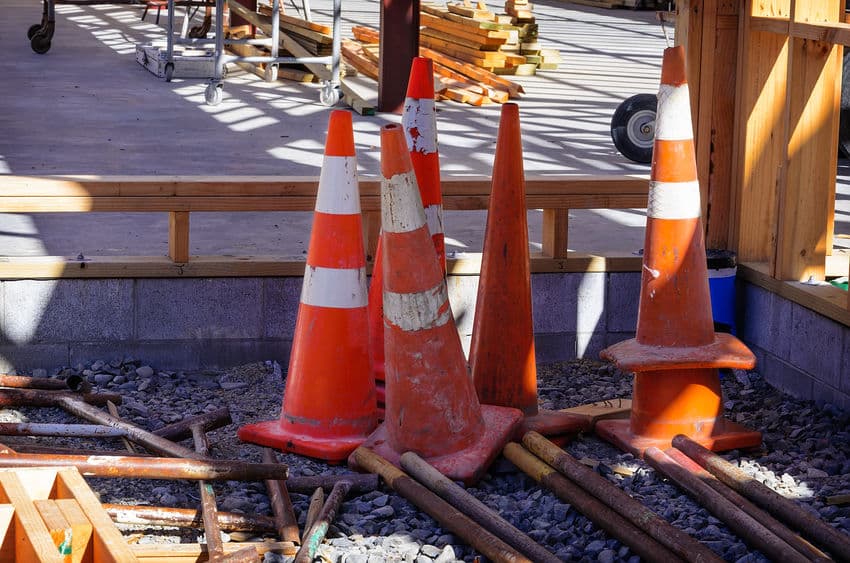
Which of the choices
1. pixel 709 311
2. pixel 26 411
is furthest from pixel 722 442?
pixel 26 411

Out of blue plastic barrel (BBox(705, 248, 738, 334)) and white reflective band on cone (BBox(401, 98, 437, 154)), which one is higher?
white reflective band on cone (BBox(401, 98, 437, 154))

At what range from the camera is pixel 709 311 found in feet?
15.6

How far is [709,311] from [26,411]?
2830 mm

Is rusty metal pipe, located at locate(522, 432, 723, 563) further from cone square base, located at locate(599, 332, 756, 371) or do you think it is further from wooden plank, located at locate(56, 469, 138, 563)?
wooden plank, located at locate(56, 469, 138, 563)

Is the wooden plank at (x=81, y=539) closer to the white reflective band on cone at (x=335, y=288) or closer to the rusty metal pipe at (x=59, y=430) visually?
the rusty metal pipe at (x=59, y=430)

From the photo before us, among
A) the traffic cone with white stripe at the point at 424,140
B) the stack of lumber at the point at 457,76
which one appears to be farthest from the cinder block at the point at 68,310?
the stack of lumber at the point at 457,76

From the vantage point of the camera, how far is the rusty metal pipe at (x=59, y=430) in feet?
15.0

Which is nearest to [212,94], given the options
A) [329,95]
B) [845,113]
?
[329,95]

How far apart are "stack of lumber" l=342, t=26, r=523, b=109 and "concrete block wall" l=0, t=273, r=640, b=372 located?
825 cm

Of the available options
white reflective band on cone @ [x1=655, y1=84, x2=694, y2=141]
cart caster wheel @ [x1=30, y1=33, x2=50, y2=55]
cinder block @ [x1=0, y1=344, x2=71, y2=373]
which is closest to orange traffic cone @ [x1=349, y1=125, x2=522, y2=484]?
white reflective band on cone @ [x1=655, y1=84, x2=694, y2=141]

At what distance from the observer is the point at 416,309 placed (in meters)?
4.38

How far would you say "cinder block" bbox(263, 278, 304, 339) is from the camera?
5.82m

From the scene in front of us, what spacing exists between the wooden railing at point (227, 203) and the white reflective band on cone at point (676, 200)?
123 centimetres

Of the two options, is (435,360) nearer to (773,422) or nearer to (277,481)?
(277,481)
